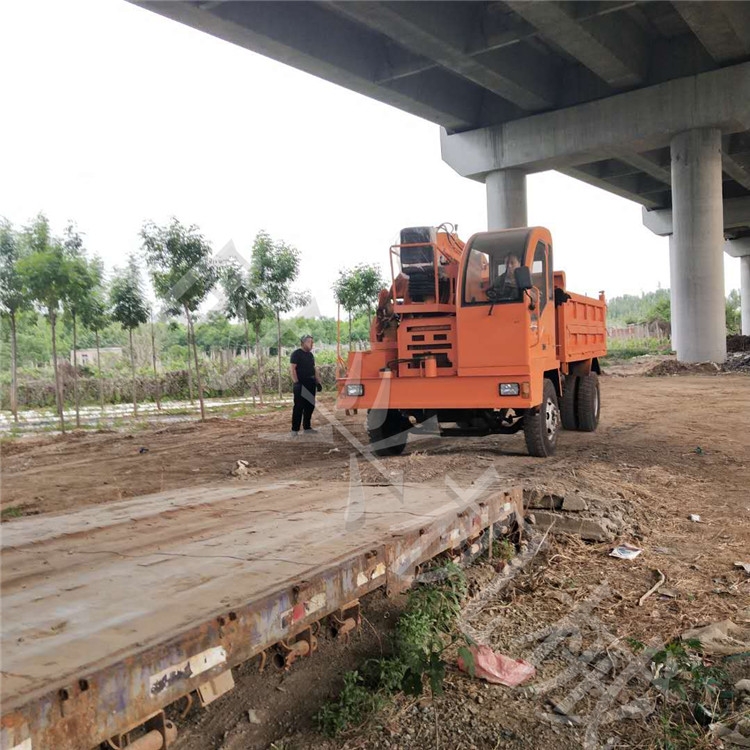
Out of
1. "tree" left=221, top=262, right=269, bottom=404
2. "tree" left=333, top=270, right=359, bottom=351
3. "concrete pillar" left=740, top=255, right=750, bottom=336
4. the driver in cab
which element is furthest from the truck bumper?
"concrete pillar" left=740, top=255, right=750, bottom=336

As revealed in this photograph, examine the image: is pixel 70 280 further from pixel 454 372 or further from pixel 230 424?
pixel 454 372

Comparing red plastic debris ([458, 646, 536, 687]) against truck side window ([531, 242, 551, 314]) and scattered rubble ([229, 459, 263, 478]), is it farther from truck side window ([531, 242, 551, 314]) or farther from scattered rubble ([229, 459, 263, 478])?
truck side window ([531, 242, 551, 314])

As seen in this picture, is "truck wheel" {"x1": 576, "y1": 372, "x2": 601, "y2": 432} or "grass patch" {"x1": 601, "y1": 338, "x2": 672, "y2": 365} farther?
"grass patch" {"x1": 601, "y1": 338, "x2": 672, "y2": 365}

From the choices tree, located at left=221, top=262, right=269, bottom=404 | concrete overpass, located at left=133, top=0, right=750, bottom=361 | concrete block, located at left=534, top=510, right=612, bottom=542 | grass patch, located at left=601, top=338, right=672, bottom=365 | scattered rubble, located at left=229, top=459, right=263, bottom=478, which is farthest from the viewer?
grass patch, located at left=601, top=338, right=672, bottom=365

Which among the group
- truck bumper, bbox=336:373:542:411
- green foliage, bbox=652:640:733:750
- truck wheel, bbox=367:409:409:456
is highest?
truck bumper, bbox=336:373:542:411

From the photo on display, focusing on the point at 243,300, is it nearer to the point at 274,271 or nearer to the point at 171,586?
the point at 274,271

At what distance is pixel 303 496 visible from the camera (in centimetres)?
532

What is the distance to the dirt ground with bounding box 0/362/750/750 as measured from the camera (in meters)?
3.16

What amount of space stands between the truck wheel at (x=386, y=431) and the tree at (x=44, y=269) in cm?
757

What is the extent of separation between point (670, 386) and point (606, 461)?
1327cm

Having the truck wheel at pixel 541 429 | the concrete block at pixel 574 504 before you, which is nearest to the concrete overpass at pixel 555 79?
the truck wheel at pixel 541 429

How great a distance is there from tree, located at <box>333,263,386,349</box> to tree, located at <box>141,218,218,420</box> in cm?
816

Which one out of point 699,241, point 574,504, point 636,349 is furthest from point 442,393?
point 636,349

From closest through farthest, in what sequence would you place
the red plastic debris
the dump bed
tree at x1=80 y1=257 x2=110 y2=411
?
the red plastic debris < the dump bed < tree at x1=80 y1=257 x2=110 y2=411
